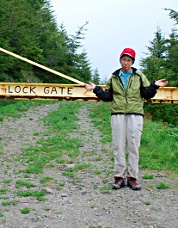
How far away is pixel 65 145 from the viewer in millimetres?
10508

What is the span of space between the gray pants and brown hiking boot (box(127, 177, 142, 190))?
6 cm

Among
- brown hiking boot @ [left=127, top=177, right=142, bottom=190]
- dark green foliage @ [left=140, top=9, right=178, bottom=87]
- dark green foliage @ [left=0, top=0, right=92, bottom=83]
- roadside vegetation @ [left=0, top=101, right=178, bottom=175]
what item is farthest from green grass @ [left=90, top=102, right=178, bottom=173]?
dark green foliage @ [left=0, top=0, right=92, bottom=83]

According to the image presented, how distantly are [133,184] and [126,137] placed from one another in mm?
738

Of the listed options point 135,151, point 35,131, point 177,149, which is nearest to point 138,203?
point 135,151

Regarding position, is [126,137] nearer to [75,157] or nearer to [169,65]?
[75,157]

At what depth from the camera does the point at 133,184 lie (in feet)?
20.7

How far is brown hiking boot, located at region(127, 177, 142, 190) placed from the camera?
A: 6260mm

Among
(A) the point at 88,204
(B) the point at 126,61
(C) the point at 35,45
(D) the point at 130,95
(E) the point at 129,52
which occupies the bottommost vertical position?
(A) the point at 88,204

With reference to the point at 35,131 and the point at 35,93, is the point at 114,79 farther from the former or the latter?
the point at 35,131

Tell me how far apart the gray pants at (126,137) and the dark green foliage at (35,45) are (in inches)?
609

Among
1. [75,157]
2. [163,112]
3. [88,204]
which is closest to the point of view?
[88,204]

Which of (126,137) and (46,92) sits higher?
(46,92)

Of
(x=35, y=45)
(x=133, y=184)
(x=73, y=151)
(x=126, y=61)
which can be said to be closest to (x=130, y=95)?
(x=126, y=61)

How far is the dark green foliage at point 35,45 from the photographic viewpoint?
24.5 metres
